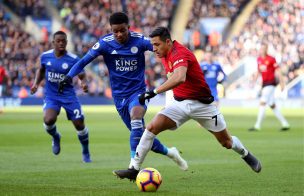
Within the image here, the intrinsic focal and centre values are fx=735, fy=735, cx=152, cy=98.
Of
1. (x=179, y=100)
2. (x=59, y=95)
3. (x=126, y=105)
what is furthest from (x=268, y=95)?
(x=179, y=100)

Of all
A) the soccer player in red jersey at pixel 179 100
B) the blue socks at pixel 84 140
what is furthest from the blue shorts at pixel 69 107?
the soccer player in red jersey at pixel 179 100

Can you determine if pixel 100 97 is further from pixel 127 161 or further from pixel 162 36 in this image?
pixel 162 36

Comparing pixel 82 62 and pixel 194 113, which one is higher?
pixel 82 62

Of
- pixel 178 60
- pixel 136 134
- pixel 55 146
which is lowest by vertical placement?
pixel 55 146

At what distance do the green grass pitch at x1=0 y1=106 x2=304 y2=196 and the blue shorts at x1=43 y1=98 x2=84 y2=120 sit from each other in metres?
0.84

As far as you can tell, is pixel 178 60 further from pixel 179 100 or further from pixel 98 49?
pixel 98 49

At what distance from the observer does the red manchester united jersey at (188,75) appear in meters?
9.76

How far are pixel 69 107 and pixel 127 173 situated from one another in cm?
448

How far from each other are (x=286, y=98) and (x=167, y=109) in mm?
37048

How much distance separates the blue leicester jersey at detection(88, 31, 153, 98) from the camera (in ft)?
37.0

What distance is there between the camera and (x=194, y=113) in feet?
32.8

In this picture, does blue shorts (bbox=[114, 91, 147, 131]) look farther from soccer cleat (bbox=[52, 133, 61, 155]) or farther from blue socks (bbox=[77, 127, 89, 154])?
soccer cleat (bbox=[52, 133, 61, 155])

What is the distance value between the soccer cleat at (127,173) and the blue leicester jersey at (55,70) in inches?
177

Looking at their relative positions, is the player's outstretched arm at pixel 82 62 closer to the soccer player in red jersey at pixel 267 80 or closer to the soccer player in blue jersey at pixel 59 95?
the soccer player in blue jersey at pixel 59 95
